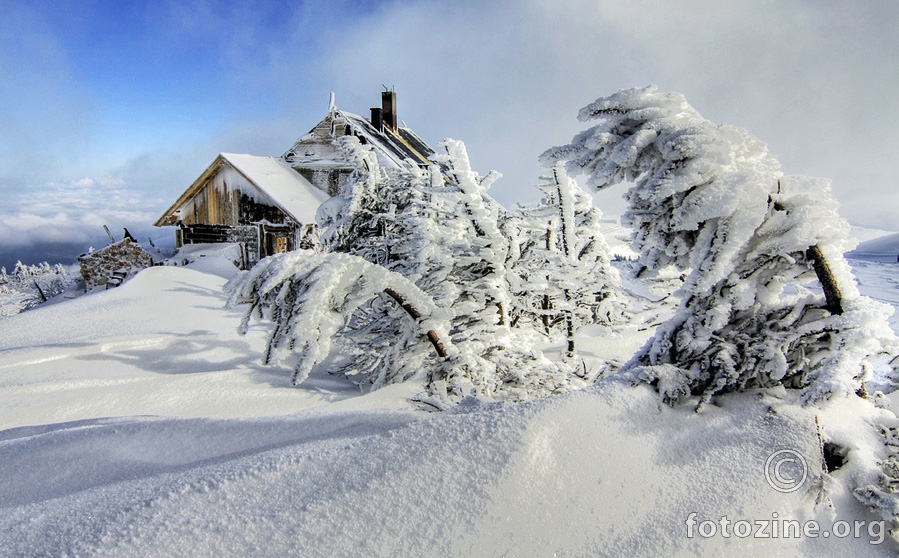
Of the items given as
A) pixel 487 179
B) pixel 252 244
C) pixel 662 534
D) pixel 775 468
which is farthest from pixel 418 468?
pixel 252 244

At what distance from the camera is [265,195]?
17.7m

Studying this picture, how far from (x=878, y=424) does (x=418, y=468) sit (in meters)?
2.16

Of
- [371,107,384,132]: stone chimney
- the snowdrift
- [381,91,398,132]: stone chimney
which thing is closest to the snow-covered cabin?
[371,107,384,132]: stone chimney

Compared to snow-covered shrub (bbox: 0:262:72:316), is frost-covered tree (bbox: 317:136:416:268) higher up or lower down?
higher up

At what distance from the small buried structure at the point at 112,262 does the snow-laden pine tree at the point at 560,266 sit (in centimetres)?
1316

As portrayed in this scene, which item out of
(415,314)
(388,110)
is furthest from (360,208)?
(388,110)

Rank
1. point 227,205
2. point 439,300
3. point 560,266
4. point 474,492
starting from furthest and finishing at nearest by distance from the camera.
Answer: point 227,205, point 560,266, point 439,300, point 474,492

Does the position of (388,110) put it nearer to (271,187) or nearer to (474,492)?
(271,187)

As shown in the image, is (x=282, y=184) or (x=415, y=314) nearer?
(x=415, y=314)
